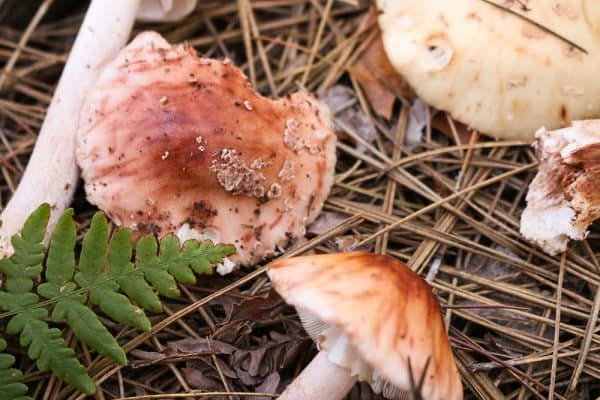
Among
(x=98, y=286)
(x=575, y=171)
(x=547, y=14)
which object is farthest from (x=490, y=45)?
(x=98, y=286)

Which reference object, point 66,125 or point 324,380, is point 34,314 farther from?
point 324,380

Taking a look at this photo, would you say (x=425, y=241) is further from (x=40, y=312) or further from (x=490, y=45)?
(x=40, y=312)

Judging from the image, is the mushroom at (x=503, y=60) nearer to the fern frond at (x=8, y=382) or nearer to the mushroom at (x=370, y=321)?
the mushroom at (x=370, y=321)

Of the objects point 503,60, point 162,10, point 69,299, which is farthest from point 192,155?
point 503,60

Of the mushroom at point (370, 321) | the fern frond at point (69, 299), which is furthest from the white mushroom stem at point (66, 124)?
the mushroom at point (370, 321)

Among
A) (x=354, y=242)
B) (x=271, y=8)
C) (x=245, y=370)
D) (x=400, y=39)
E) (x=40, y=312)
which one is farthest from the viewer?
(x=271, y=8)
